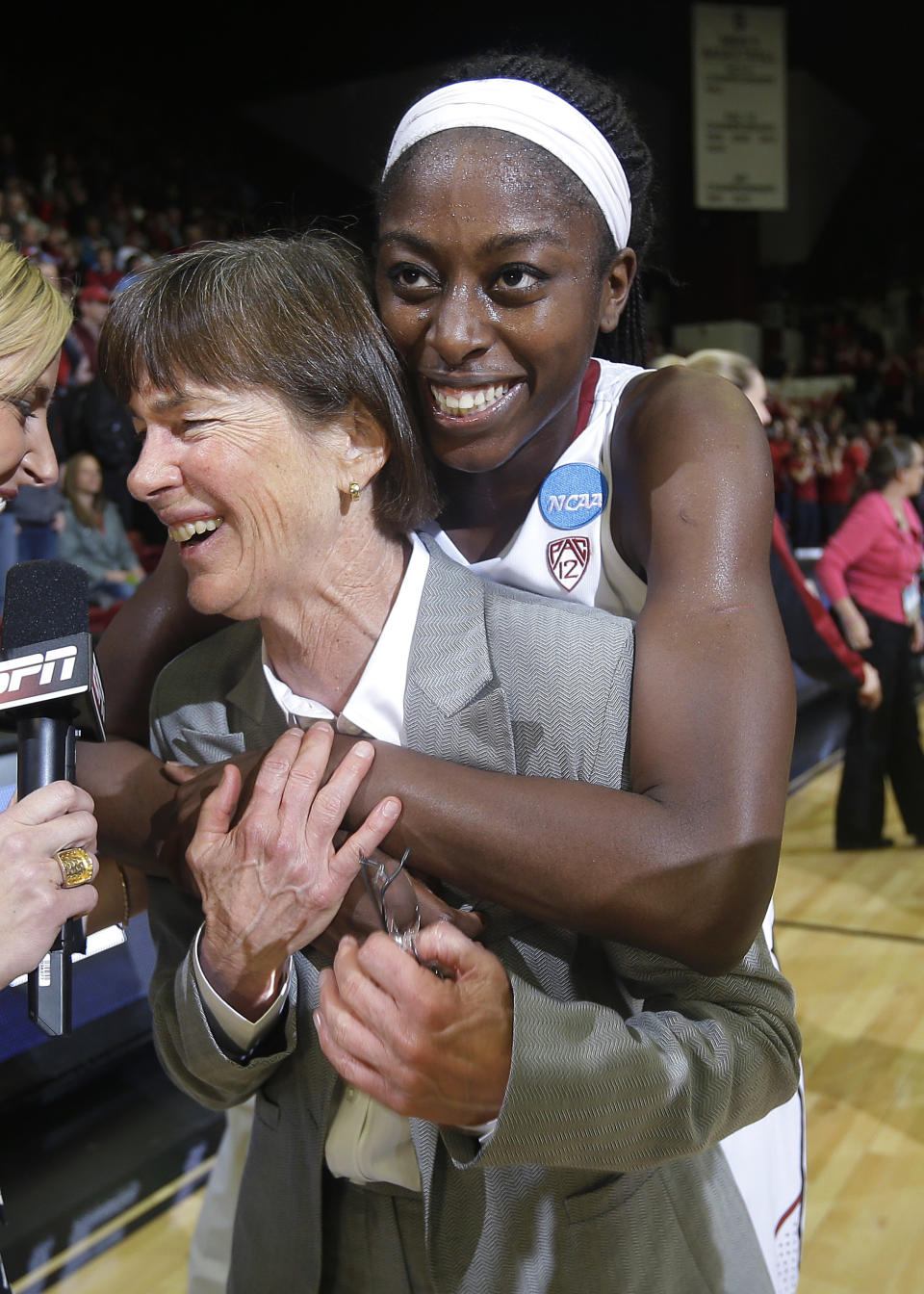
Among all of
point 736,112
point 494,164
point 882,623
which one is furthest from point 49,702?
point 736,112

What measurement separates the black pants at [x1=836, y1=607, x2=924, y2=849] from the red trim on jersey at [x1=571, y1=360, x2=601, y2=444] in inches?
145

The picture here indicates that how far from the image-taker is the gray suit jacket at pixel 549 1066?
90cm

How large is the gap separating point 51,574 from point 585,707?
0.53 m

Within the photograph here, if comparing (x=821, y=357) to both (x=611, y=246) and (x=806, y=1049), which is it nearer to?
(x=806, y=1049)

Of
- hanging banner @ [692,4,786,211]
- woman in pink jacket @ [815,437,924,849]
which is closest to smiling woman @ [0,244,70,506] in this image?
woman in pink jacket @ [815,437,924,849]

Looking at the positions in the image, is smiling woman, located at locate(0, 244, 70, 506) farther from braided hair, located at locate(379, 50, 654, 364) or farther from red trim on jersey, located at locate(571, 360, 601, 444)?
red trim on jersey, located at locate(571, 360, 601, 444)

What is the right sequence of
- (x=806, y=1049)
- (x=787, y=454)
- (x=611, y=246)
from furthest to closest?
1. (x=787, y=454)
2. (x=806, y=1049)
3. (x=611, y=246)

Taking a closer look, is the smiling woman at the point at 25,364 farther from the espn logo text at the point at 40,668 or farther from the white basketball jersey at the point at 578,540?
the white basketball jersey at the point at 578,540

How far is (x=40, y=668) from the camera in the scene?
98cm

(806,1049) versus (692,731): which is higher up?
(692,731)

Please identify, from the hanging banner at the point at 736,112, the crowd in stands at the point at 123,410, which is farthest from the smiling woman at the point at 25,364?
the hanging banner at the point at 736,112

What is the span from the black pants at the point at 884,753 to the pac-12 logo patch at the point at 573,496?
375 cm

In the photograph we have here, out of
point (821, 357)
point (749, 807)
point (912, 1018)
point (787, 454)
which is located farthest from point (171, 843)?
point (821, 357)

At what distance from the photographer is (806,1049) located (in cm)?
331
